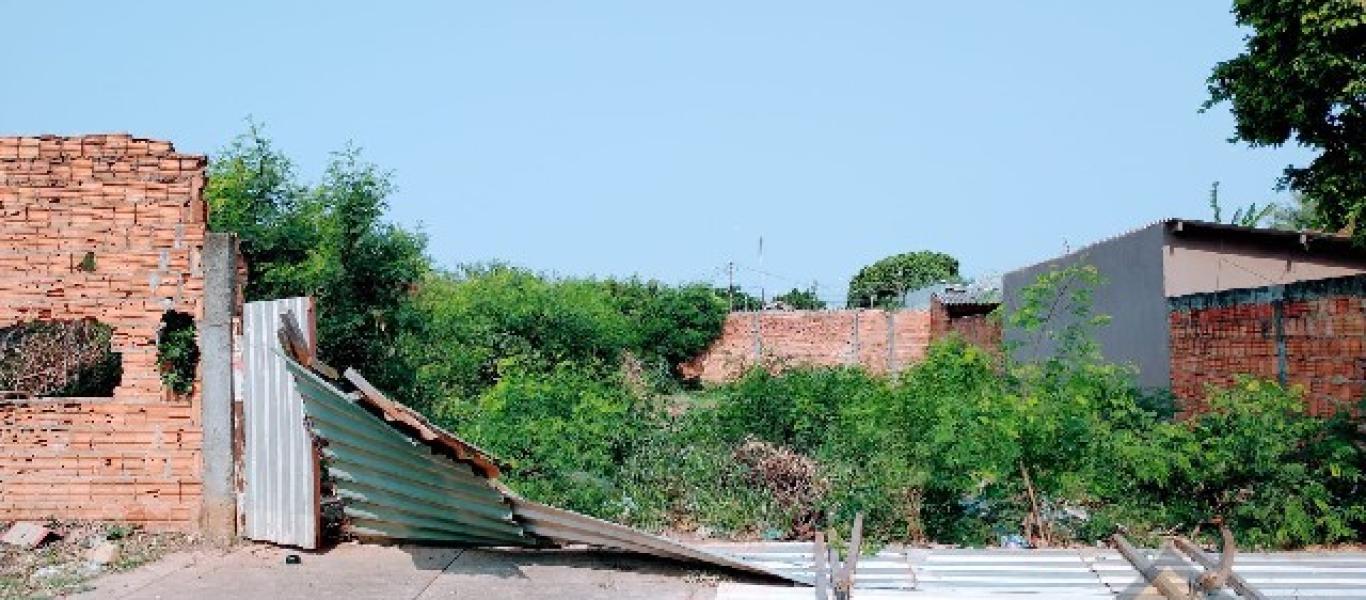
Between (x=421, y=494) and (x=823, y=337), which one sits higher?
(x=823, y=337)

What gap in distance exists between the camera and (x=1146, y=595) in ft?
21.4

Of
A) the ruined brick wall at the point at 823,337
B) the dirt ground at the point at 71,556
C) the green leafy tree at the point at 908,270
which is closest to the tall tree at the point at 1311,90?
the dirt ground at the point at 71,556

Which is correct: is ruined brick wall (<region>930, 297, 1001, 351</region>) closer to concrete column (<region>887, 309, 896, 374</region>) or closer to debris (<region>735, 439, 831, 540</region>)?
concrete column (<region>887, 309, 896, 374</region>)

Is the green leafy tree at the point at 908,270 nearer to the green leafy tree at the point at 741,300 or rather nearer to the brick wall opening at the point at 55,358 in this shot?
the green leafy tree at the point at 741,300

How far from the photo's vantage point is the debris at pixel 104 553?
7855 mm

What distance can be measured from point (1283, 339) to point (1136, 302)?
252 inches

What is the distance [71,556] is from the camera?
8055mm

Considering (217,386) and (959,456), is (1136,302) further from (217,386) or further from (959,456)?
(217,386)

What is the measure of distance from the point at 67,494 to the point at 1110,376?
773cm

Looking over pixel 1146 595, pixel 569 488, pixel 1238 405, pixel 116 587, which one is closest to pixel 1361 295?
pixel 1238 405

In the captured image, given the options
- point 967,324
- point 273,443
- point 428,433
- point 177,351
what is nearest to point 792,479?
point 428,433

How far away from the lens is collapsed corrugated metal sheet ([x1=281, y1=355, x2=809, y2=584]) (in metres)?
7.05

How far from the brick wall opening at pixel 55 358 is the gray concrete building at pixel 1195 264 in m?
11.4

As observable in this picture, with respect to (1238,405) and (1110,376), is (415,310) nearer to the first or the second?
(1110,376)
